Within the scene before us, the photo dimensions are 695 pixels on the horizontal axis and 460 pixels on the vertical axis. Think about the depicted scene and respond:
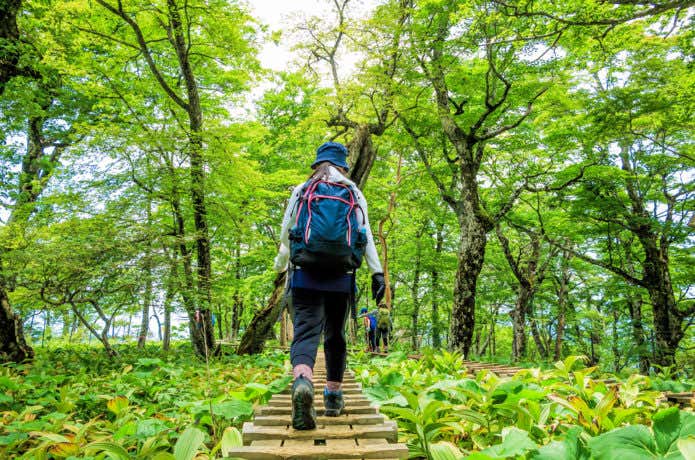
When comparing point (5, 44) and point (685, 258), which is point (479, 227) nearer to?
point (685, 258)

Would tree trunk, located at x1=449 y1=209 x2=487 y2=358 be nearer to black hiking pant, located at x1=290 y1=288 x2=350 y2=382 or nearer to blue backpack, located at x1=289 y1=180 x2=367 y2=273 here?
black hiking pant, located at x1=290 y1=288 x2=350 y2=382

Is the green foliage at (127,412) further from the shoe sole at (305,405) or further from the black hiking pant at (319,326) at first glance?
the black hiking pant at (319,326)

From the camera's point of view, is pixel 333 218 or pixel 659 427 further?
pixel 333 218

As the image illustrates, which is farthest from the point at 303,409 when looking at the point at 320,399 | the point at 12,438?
the point at 12,438

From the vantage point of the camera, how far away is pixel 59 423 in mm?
2934

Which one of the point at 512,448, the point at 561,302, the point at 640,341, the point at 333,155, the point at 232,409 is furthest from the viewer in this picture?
the point at 561,302

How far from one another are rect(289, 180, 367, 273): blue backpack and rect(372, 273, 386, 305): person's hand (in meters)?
0.25

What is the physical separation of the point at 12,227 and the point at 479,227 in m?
9.57

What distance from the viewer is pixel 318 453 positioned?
81.4 inches

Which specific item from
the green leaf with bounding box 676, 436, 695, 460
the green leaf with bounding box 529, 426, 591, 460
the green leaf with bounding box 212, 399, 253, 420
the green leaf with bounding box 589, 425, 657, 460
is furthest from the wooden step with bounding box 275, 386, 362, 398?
the green leaf with bounding box 676, 436, 695, 460

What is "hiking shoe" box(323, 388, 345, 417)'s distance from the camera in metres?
2.91

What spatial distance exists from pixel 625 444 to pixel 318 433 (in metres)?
1.59

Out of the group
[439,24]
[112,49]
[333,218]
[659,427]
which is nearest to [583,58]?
[439,24]

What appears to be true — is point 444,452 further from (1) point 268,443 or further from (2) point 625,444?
(1) point 268,443
